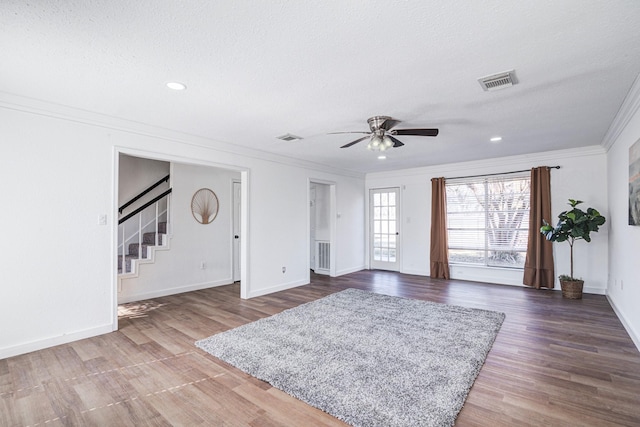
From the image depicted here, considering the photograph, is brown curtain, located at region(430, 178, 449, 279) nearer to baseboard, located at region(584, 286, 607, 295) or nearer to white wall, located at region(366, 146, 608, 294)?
white wall, located at region(366, 146, 608, 294)

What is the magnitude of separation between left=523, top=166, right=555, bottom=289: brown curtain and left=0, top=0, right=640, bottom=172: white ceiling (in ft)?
5.93

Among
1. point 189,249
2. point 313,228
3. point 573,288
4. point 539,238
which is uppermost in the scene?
point 313,228

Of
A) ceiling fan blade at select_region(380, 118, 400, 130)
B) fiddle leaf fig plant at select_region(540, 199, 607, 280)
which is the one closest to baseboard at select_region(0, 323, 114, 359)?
ceiling fan blade at select_region(380, 118, 400, 130)

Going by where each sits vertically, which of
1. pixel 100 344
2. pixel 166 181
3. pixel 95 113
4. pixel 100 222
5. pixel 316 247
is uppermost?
pixel 95 113

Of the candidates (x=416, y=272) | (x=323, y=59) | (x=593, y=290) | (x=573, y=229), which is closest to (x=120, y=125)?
(x=323, y=59)

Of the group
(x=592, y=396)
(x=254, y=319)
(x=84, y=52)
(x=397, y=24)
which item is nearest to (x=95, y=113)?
(x=84, y=52)

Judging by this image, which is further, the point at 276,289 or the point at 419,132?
the point at 276,289

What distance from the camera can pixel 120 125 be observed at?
11.7ft

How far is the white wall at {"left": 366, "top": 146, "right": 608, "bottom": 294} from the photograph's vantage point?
507 cm

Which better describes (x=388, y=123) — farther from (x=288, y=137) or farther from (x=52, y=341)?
(x=52, y=341)

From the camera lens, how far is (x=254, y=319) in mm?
3912

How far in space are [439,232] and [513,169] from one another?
6.03 ft

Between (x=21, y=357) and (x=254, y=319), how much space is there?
2.23 metres

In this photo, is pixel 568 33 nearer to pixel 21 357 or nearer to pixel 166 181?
pixel 21 357
